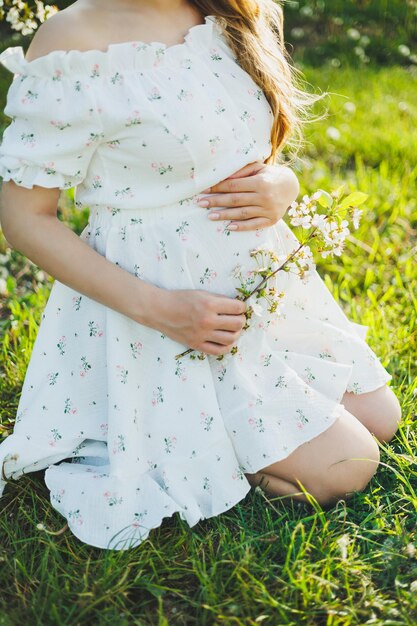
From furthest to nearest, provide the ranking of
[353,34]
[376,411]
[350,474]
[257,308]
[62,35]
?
[353,34] → [376,411] → [350,474] → [257,308] → [62,35]

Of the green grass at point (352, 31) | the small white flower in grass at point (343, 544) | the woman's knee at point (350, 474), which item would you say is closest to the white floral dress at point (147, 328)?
the woman's knee at point (350, 474)

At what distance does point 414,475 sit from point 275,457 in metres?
0.40

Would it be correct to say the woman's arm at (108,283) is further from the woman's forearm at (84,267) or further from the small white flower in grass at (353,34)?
the small white flower in grass at (353,34)

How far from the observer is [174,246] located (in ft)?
5.51

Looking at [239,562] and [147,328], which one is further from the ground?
[147,328]

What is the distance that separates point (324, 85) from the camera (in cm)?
434

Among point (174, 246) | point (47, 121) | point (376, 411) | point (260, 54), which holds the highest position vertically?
point (47, 121)

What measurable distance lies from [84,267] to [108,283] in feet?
0.20

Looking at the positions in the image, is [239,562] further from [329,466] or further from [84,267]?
[84,267]

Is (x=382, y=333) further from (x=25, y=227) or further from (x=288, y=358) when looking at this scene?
(x=25, y=227)

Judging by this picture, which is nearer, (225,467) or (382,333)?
(225,467)

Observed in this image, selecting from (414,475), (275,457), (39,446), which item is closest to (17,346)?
(39,446)

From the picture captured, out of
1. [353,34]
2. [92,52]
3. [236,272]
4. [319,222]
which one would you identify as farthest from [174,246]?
[353,34]

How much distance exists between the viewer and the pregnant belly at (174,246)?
168cm
